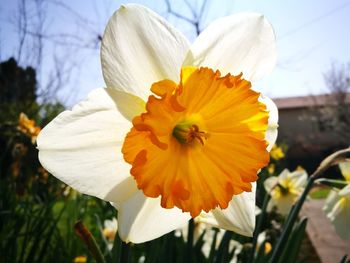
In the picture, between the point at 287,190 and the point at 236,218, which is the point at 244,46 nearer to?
the point at 236,218

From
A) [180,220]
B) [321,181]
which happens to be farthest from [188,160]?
[321,181]

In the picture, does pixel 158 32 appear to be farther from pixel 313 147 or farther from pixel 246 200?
pixel 313 147

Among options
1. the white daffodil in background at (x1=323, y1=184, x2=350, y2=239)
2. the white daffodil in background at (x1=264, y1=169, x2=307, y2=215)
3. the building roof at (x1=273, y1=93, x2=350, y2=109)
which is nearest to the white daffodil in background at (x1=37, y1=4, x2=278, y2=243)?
the white daffodil in background at (x1=323, y1=184, x2=350, y2=239)

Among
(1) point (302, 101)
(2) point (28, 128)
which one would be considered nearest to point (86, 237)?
(2) point (28, 128)

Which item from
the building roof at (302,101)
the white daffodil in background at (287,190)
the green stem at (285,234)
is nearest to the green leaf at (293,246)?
the green stem at (285,234)

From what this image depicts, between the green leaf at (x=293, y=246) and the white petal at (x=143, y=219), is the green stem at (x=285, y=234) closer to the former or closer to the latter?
the green leaf at (x=293, y=246)

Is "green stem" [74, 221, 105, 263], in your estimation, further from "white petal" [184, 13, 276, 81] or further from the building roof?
the building roof

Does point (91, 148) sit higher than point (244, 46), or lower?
lower
